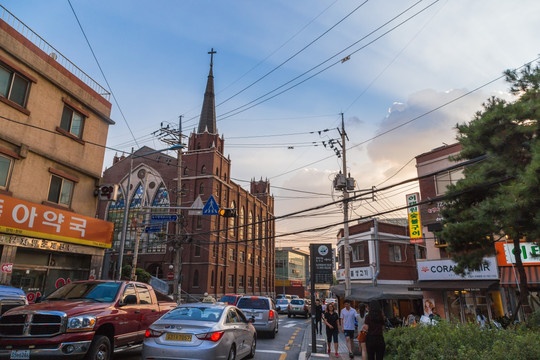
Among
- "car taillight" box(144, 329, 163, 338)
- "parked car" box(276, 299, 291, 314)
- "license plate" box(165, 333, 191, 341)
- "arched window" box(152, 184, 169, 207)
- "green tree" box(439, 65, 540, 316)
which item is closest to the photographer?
"license plate" box(165, 333, 191, 341)

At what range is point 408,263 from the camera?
3072 centimetres

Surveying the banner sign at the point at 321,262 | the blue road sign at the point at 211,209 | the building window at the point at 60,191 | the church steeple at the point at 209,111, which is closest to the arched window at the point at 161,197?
the church steeple at the point at 209,111

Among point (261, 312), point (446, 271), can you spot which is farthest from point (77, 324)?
point (446, 271)

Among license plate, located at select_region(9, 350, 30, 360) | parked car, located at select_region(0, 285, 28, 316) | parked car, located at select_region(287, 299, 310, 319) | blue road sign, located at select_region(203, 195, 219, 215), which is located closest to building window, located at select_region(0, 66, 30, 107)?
parked car, located at select_region(0, 285, 28, 316)

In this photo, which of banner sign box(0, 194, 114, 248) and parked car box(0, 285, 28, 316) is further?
banner sign box(0, 194, 114, 248)

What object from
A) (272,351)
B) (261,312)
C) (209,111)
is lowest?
(272,351)

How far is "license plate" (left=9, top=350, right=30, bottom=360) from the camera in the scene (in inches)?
243

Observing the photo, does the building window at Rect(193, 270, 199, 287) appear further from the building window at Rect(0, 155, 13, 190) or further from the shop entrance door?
the building window at Rect(0, 155, 13, 190)

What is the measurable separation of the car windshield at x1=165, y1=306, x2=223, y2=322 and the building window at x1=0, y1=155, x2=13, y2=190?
9.27 meters

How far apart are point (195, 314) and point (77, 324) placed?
229cm

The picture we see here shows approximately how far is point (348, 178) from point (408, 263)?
13.9 meters

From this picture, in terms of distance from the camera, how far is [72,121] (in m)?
15.8

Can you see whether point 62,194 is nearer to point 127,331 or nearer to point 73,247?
point 73,247

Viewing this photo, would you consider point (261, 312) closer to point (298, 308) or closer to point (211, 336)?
point (211, 336)
